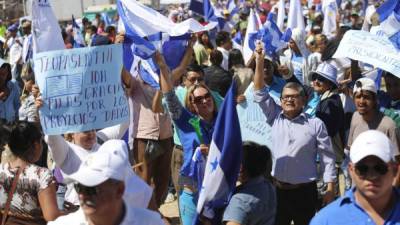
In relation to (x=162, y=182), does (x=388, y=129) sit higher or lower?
higher

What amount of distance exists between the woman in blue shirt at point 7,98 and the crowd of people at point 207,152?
0.01m

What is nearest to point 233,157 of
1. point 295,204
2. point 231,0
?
point 295,204

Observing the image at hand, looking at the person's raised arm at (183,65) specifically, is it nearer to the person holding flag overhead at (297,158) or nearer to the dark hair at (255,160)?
the person holding flag overhead at (297,158)

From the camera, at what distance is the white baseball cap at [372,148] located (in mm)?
3312

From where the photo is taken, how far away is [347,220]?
3.41 metres

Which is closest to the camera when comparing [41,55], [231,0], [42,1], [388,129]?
[41,55]

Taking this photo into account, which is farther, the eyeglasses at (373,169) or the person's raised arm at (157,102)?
the person's raised arm at (157,102)

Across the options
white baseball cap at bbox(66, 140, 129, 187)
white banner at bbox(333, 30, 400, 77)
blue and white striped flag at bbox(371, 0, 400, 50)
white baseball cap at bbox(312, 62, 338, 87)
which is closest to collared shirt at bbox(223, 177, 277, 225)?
white baseball cap at bbox(66, 140, 129, 187)

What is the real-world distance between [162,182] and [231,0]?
11.2 meters

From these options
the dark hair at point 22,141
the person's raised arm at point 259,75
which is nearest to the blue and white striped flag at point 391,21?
the person's raised arm at point 259,75

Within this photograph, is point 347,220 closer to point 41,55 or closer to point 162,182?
point 41,55

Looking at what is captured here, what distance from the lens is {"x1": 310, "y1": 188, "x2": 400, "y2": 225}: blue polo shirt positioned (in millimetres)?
3389

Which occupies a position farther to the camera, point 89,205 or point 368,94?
point 368,94

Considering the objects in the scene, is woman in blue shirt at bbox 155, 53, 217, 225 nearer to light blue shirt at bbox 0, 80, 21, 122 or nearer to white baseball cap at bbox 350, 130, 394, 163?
white baseball cap at bbox 350, 130, 394, 163
